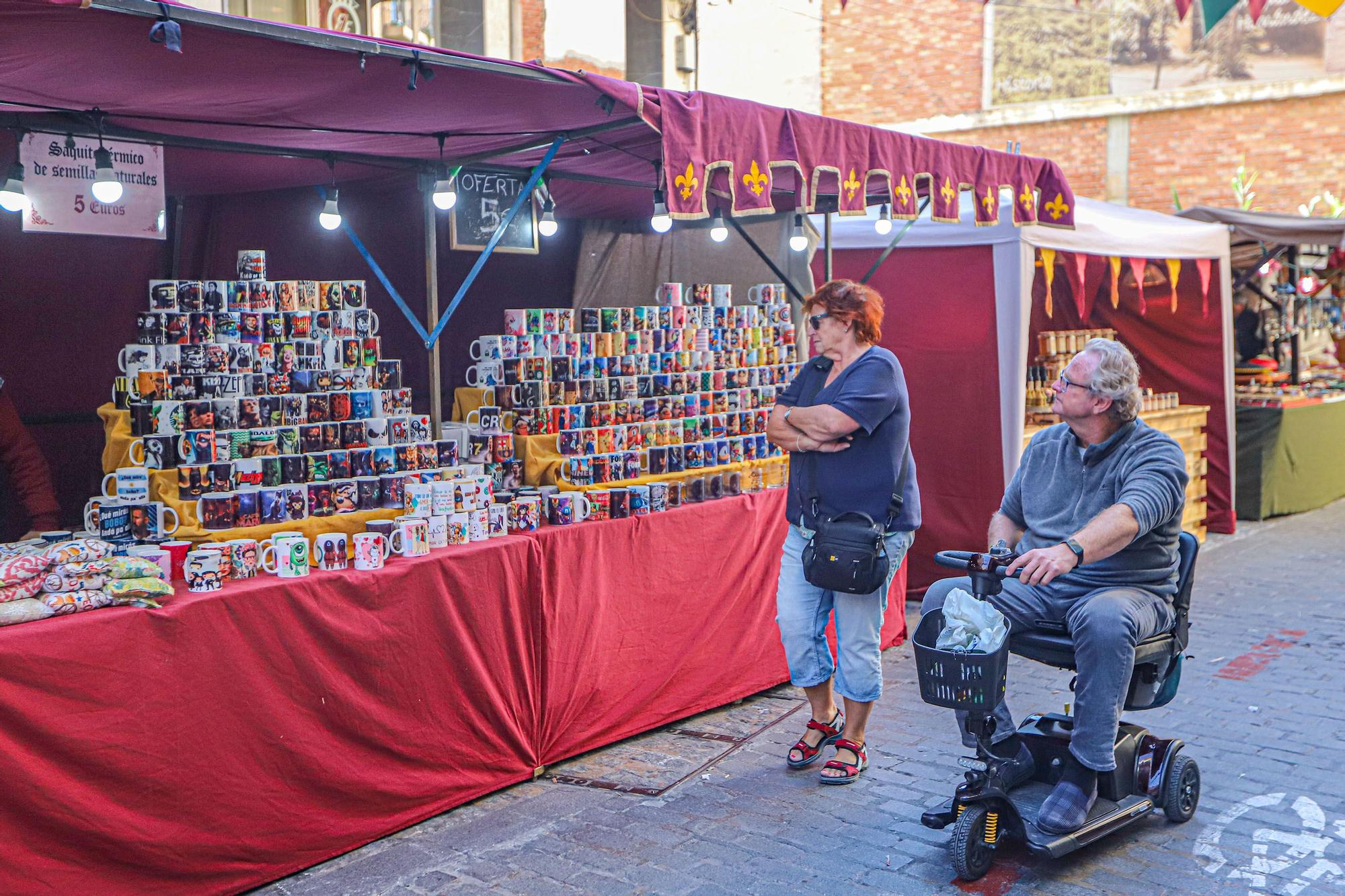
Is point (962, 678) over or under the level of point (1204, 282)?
under

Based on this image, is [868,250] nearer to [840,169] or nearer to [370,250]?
[840,169]

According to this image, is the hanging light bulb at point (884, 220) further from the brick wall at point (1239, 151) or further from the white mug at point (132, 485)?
the brick wall at point (1239, 151)

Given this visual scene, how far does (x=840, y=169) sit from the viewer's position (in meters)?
5.37

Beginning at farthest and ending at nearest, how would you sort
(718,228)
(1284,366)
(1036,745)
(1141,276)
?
(1284,366) < (1141,276) < (718,228) < (1036,745)

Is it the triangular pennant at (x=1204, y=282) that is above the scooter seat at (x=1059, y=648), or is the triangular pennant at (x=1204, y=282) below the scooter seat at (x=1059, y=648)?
above

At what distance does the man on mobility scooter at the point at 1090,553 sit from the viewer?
12.1ft

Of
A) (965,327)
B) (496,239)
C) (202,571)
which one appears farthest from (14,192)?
(965,327)

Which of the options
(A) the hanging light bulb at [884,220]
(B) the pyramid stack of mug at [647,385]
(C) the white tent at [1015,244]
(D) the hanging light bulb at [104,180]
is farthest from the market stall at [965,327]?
(D) the hanging light bulb at [104,180]

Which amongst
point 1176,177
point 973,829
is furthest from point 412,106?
point 1176,177

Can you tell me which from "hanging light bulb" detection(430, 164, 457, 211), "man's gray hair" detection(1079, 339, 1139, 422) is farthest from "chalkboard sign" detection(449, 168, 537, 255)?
"man's gray hair" detection(1079, 339, 1139, 422)

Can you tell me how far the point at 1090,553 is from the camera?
3.64 m

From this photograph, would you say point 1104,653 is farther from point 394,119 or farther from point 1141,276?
point 1141,276

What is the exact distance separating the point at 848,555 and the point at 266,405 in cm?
212

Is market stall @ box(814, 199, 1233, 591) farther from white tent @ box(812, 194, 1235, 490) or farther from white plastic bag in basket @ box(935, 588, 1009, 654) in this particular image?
white plastic bag in basket @ box(935, 588, 1009, 654)
